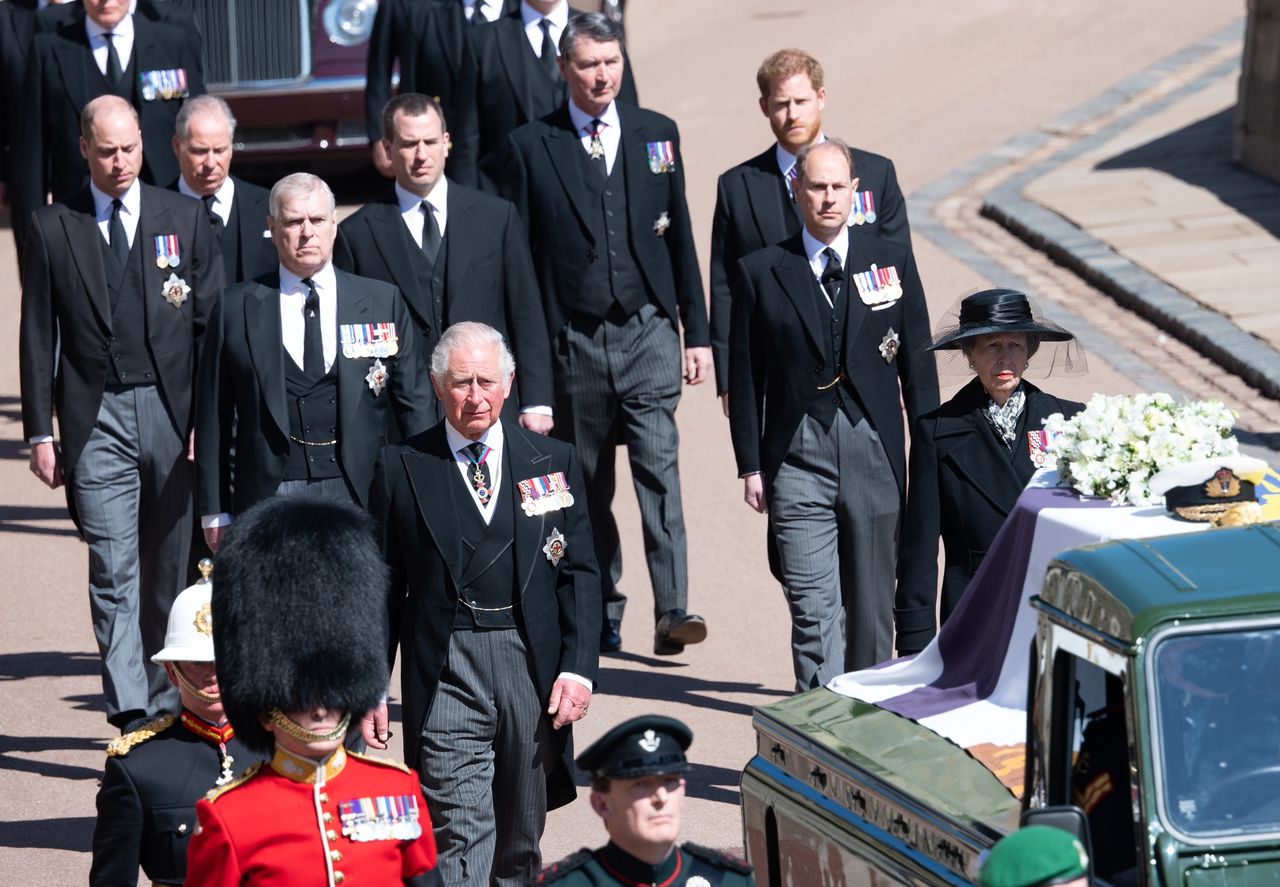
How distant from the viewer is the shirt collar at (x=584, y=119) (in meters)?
10.1

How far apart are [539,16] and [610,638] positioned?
313 cm

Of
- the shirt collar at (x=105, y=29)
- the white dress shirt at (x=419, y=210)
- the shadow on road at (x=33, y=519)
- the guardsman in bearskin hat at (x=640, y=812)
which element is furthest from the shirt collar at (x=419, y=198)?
the guardsman in bearskin hat at (x=640, y=812)

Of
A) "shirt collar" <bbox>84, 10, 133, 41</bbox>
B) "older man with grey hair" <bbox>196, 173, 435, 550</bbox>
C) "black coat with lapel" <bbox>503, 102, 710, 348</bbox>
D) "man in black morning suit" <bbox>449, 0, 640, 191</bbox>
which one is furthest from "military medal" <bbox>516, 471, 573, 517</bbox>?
"shirt collar" <bbox>84, 10, 133, 41</bbox>

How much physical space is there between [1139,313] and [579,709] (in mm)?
8100

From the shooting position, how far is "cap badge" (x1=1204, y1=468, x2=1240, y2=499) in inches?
239

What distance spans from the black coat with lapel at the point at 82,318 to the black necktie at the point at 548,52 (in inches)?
106

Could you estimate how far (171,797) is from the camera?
18.0 ft

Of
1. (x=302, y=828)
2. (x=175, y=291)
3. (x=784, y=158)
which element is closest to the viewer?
(x=302, y=828)

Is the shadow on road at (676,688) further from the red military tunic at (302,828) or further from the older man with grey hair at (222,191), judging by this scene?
the red military tunic at (302,828)

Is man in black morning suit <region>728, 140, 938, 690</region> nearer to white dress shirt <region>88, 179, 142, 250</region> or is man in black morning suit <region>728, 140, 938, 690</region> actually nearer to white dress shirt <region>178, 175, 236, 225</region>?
white dress shirt <region>178, 175, 236, 225</region>

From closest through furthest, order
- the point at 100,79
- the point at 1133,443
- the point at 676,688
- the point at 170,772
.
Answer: the point at 170,772 < the point at 1133,443 < the point at 676,688 < the point at 100,79

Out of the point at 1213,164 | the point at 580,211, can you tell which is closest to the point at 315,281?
the point at 580,211

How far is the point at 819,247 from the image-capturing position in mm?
8711

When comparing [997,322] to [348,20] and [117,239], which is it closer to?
[117,239]
